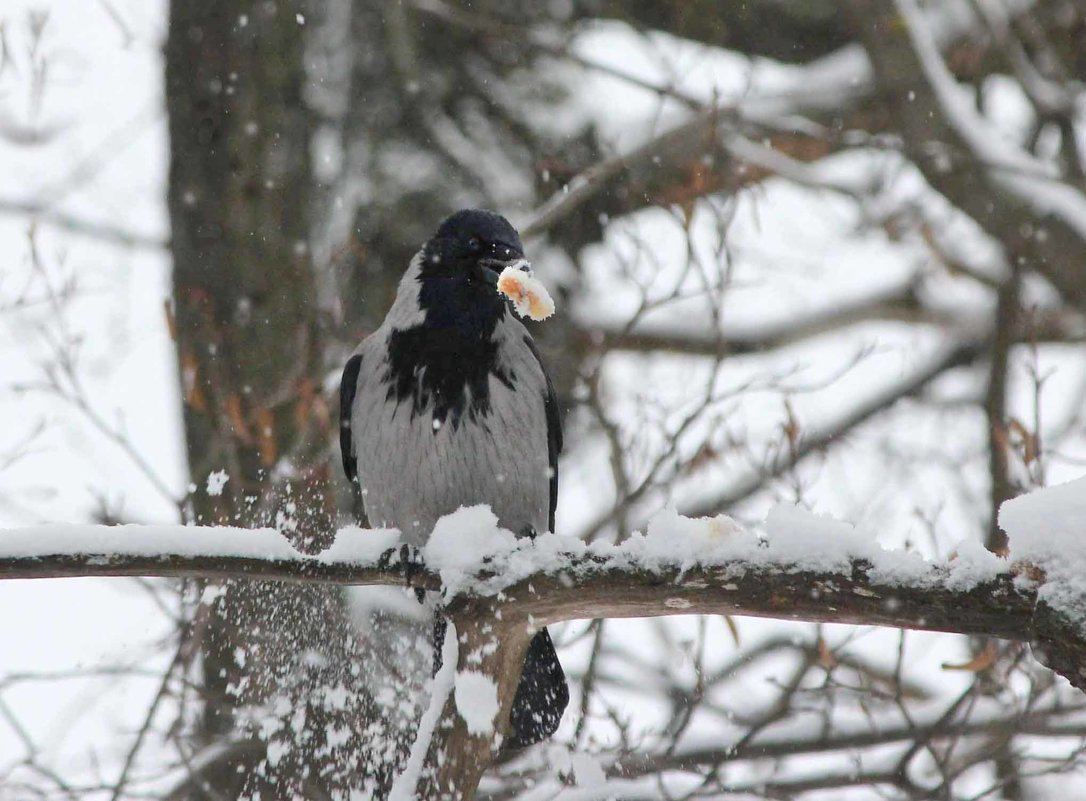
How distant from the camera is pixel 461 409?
14.5ft

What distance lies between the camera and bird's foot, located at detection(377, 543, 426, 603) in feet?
10.6

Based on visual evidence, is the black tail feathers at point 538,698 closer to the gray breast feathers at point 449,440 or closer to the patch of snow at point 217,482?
the gray breast feathers at point 449,440

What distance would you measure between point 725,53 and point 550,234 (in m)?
1.69

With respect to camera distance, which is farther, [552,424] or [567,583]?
[552,424]

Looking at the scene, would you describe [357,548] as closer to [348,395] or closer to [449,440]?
[449,440]

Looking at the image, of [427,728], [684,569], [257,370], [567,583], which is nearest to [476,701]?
[427,728]

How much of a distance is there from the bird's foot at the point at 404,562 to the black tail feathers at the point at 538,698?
92 cm

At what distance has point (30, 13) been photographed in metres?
5.61

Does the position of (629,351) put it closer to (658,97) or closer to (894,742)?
(658,97)

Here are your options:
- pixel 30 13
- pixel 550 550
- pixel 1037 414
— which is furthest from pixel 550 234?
pixel 550 550

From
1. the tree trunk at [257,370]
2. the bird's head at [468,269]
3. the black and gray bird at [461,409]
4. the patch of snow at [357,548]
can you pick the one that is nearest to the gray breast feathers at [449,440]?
the black and gray bird at [461,409]

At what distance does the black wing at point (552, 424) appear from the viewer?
191 inches

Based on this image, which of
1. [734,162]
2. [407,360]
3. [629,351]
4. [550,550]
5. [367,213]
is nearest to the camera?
[550,550]

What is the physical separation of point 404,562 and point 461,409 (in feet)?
3.86
